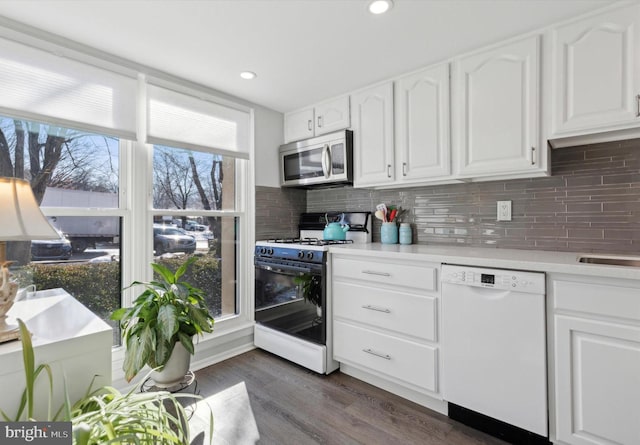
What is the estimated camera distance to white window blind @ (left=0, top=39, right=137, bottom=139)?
5.50 feet

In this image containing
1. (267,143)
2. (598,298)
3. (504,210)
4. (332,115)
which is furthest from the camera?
(267,143)

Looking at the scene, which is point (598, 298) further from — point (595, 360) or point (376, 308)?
point (376, 308)

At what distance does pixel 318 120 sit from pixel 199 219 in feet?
4.33

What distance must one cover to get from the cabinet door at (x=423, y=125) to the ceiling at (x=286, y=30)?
112 millimetres

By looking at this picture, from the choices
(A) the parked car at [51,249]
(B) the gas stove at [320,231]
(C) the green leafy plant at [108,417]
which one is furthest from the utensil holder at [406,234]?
(A) the parked car at [51,249]

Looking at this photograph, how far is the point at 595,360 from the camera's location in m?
1.36

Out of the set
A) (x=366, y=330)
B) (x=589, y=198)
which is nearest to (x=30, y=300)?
(x=366, y=330)

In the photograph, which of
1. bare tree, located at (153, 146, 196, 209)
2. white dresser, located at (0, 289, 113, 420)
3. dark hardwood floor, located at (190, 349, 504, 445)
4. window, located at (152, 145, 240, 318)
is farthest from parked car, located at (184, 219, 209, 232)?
white dresser, located at (0, 289, 113, 420)

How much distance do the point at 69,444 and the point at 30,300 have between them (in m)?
1.01

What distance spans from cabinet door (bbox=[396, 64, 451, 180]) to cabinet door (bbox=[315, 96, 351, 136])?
46 cm

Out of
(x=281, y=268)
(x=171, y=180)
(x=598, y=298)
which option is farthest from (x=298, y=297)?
(x=598, y=298)

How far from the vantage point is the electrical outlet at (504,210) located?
7.00ft

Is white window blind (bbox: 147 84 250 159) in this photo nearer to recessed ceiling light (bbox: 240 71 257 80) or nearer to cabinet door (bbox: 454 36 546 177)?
recessed ceiling light (bbox: 240 71 257 80)

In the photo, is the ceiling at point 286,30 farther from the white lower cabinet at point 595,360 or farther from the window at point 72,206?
the white lower cabinet at point 595,360
